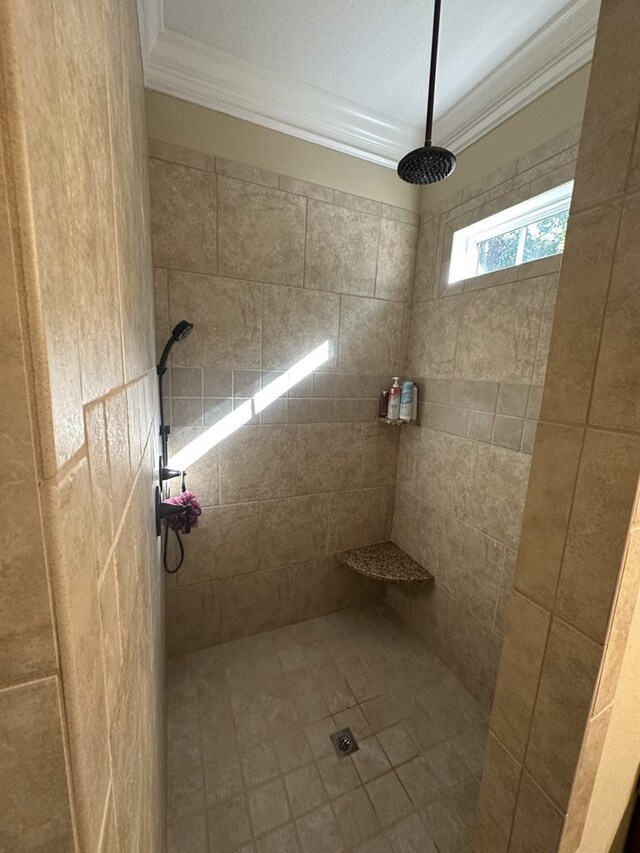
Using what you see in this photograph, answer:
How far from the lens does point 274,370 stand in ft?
5.31

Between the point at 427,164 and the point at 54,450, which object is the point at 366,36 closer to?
the point at 427,164

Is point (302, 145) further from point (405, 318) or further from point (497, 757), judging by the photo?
point (497, 757)

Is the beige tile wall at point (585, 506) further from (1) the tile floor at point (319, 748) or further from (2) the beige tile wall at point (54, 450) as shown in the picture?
(1) the tile floor at point (319, 748)

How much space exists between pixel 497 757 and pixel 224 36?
2.22 metres

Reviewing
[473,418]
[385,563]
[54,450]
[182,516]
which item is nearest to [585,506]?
[54,450]

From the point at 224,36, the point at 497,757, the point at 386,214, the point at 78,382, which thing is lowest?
the point at 497,757

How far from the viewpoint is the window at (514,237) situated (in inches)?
49.9

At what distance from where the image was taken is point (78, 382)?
22 cm

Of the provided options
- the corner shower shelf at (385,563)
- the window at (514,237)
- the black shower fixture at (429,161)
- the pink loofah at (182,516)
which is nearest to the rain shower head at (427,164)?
the black shower fixture at (429,161)

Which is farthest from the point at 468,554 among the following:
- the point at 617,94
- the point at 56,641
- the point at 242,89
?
the point at 242,89

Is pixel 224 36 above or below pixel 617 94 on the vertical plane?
above

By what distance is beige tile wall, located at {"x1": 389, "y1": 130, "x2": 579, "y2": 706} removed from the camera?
4.24ft

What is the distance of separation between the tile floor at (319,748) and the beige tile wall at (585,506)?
2.65ft

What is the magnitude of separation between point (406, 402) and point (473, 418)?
36 centimetres
